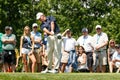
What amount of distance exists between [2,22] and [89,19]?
27.9 ft

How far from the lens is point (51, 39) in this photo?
45.8ft

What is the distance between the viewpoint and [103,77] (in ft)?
39.1

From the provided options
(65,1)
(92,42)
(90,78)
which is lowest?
(90,78)

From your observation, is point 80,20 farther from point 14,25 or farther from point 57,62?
point 57,62

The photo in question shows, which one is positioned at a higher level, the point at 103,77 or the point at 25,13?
the point at 25,13

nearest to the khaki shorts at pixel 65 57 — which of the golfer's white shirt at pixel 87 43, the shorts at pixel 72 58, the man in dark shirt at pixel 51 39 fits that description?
the shorts at pixel 72 58

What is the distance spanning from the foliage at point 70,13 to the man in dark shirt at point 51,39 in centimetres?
2343

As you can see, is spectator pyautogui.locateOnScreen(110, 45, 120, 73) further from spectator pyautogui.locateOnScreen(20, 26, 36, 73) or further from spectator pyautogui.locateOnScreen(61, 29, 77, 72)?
spectator pyautogui.locateOnScreen(20, 26, 36, 73)

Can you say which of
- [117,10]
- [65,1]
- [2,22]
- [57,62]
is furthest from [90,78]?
[65,1]

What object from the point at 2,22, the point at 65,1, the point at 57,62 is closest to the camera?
the point at 57,62

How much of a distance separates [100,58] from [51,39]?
308 centimetres

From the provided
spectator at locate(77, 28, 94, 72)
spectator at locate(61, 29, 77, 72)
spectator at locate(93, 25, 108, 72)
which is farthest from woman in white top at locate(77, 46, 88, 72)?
spectator at locate(93, 25, 108, 72)

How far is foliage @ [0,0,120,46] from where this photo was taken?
38.3m

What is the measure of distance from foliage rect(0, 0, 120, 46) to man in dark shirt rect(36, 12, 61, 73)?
76.9 feet
